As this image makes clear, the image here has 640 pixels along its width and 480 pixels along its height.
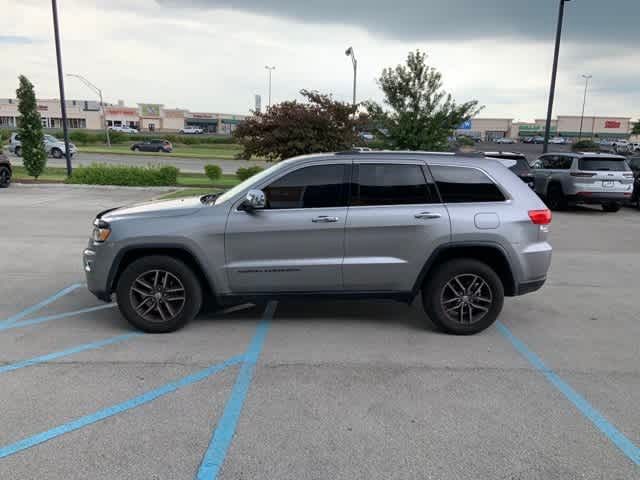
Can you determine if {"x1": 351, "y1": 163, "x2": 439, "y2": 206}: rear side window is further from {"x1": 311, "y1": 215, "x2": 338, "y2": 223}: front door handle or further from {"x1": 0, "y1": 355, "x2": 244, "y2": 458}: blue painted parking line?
{"x1": 0, "y1": 355, "x2": 244, "y2": 458}: blue painted parking line

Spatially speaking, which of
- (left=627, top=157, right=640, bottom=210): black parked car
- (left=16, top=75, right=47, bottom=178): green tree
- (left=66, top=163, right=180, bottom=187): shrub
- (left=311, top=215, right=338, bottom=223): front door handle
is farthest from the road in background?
(left=311, top=215, right=338, bottom=223): front door handle

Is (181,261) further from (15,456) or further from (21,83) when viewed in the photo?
(21,83)

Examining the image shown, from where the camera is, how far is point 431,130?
711 inches

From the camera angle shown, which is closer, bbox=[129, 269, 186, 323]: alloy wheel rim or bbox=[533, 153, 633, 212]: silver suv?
bbox=[129, 269, 186, 323]: alloy wheel rim

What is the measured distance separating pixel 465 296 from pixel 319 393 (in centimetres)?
202

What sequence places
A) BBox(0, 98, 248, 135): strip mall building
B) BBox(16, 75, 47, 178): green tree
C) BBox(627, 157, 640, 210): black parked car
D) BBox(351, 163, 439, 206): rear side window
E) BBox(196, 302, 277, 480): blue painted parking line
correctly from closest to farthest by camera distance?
BBox(196, 302, 277, 480): blue painted parking line < BBox(351, 163, 439, 206): rear side window < BBox(627, 157, 640, 210): black parked car < BBox(16, 75, 47, 178): green tree < BBox(0, 98, 248, 135): strip mall building

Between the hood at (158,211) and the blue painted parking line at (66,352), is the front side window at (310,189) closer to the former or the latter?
the hood at (158,211)

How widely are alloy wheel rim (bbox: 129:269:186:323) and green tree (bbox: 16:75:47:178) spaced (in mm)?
17607

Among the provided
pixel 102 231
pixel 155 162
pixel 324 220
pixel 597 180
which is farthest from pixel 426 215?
pixel 155 162

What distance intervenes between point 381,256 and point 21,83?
752 inches

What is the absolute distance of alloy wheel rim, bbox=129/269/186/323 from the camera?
500cm

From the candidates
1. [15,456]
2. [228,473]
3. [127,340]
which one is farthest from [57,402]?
[228,473]

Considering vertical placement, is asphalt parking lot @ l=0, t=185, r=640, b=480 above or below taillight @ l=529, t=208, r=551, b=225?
below

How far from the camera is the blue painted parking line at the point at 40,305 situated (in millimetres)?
5434
